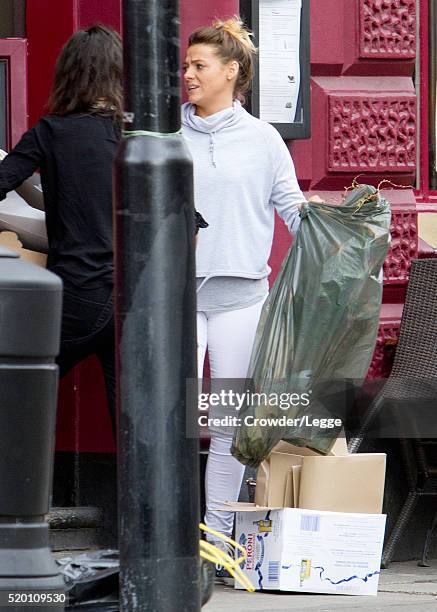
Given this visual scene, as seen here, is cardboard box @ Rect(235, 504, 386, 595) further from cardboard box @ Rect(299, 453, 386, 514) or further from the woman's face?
the woman's face

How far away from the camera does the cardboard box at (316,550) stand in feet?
17.6

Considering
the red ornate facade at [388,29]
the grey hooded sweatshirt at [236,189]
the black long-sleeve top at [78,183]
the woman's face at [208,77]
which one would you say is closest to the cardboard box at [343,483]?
the grey hooded sweatshirt at [236,189]

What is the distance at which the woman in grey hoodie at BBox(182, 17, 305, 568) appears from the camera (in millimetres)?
5562

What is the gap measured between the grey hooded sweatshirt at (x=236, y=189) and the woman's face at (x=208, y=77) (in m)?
0.06

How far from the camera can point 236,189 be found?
18.3 ft

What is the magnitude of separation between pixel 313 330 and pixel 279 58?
1.32 m

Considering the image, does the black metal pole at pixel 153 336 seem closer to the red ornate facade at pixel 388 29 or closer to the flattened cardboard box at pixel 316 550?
the flattened cardboard box at pixel 316 550

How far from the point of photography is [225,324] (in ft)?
18.3

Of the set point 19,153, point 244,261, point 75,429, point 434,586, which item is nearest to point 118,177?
point 19,153

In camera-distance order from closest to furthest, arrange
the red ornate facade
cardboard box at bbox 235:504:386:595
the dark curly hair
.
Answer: the dark curly hair → cardboard box at bbox 235:504:386:595 → the red ornate facade

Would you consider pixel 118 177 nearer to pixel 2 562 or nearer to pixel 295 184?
pixel 2 562

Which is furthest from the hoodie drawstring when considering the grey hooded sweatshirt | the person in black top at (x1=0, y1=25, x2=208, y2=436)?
the person in black top at (x1=0, y1=25, x2=208, y2=436)

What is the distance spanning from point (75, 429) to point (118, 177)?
2.55m

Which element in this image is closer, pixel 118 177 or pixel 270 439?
pixel 118 177
